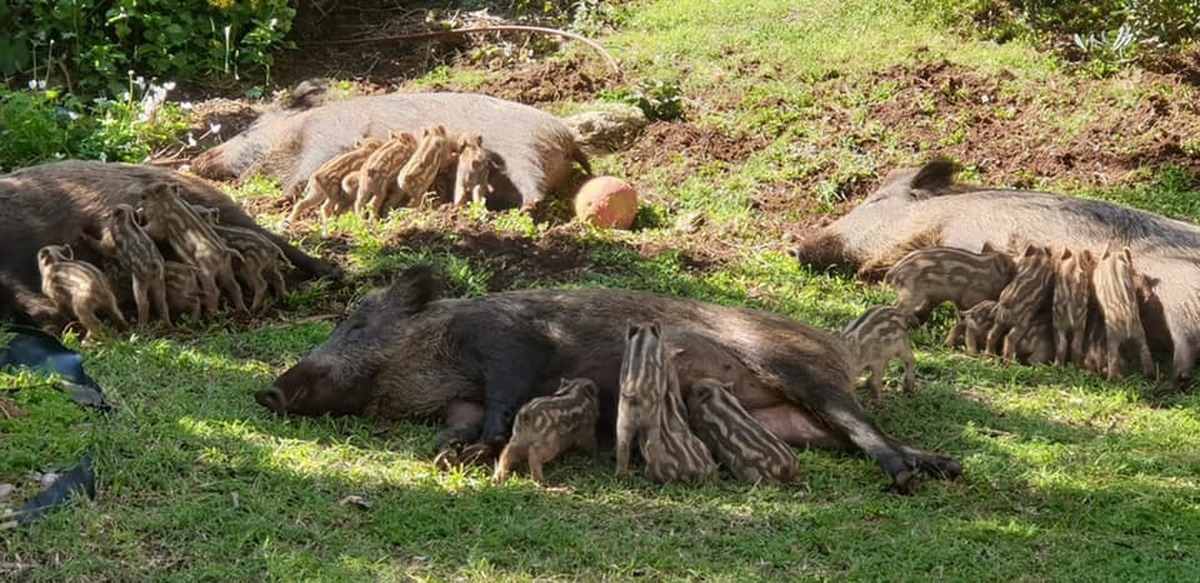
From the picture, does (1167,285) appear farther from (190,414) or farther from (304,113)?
(304,113)

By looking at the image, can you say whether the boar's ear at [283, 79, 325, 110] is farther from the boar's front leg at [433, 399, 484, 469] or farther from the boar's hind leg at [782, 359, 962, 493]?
the boar's hind leg at [782, 359, 962, 493]

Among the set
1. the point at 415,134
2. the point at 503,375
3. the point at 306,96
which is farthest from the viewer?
the point at 306,96

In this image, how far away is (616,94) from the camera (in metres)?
12.7

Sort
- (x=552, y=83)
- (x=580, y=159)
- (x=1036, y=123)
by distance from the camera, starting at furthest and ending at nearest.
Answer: (x=552, y=83), (x=1036, y=123), (x=580, y=159)

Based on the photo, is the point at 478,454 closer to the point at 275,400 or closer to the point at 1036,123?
the point at 275,400

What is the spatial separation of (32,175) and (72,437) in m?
2.95

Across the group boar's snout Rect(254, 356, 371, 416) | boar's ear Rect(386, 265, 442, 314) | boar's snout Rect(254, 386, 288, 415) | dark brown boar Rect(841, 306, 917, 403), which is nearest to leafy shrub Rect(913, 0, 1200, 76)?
dark brown boar Rect(841, 306, 917, 403)

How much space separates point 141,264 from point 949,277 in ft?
13.8

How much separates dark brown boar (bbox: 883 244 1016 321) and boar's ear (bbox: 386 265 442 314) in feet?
8.72

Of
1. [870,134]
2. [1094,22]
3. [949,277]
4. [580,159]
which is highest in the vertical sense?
[1094,22]

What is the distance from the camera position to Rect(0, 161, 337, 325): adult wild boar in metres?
8.19

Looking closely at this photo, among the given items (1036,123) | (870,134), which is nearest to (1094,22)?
(1036,123)

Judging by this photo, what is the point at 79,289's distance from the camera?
7863 millimetres

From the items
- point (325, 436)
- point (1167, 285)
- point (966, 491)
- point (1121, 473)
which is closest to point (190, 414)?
point (325, 436)
